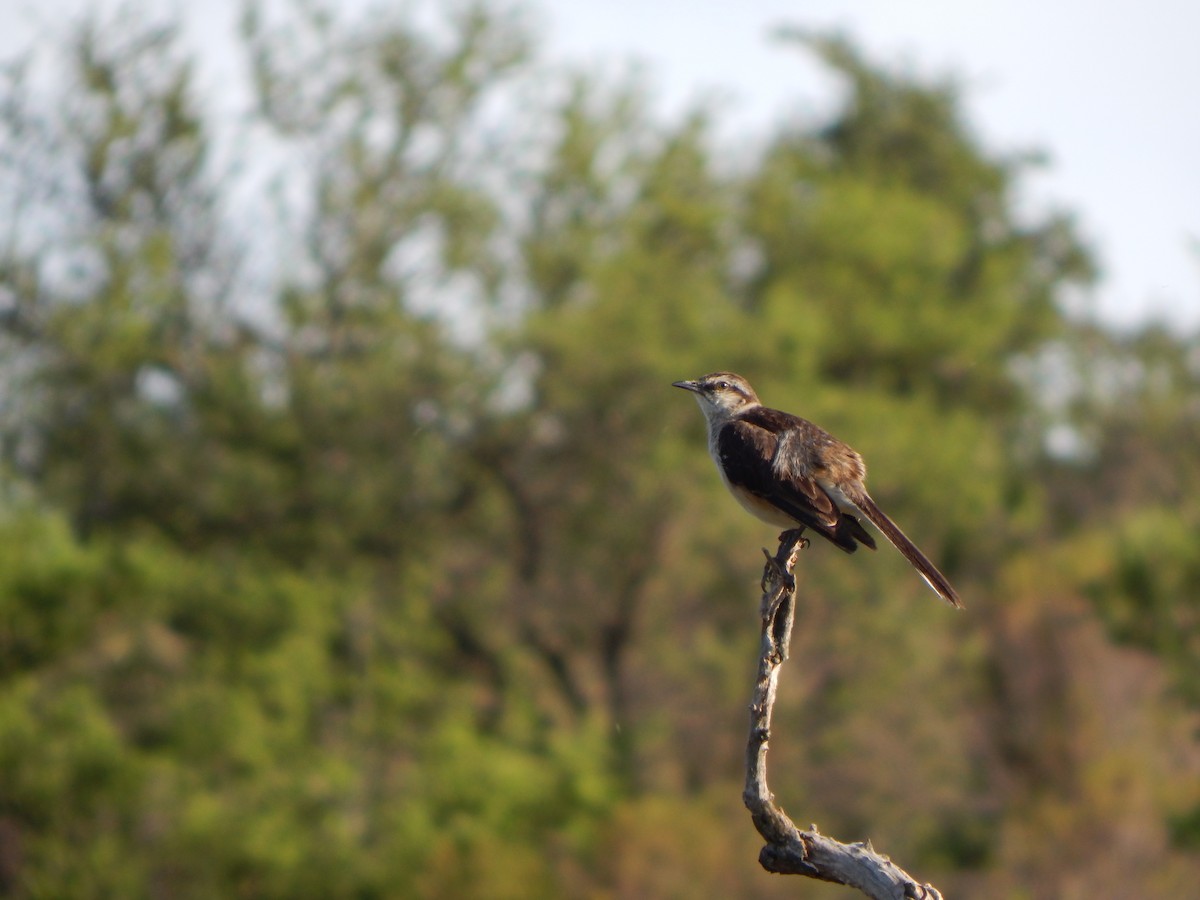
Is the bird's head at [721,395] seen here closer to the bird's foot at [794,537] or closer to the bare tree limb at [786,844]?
the bird's foot at [794,537]

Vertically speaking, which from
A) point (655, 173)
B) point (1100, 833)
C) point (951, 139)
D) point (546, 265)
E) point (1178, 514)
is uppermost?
point (951, 139)

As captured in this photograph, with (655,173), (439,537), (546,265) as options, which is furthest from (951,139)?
(439,537)

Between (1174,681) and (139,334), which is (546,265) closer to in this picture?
(139,334)

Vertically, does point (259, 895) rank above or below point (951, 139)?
below

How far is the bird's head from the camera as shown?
33.8ft

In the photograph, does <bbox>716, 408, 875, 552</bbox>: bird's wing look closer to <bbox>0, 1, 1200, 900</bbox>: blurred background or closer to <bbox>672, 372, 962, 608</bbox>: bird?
<bbox>672, 372, 962, 608</bbox>: bird

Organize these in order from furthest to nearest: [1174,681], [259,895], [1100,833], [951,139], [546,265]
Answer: [951,139] → [546,265] → [259,895] → [1100,833] → [1174,681]

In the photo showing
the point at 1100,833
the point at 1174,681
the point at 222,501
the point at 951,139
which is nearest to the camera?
the point at 1174,681

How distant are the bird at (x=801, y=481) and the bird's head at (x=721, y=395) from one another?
0.52m

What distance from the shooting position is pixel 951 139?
57.1 meters

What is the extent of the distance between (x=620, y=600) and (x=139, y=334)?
11174mm

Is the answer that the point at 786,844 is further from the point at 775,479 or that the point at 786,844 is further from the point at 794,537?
the point at 775,479

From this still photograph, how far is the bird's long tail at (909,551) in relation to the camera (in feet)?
25.6

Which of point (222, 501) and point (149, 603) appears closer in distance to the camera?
point (149, 603)
